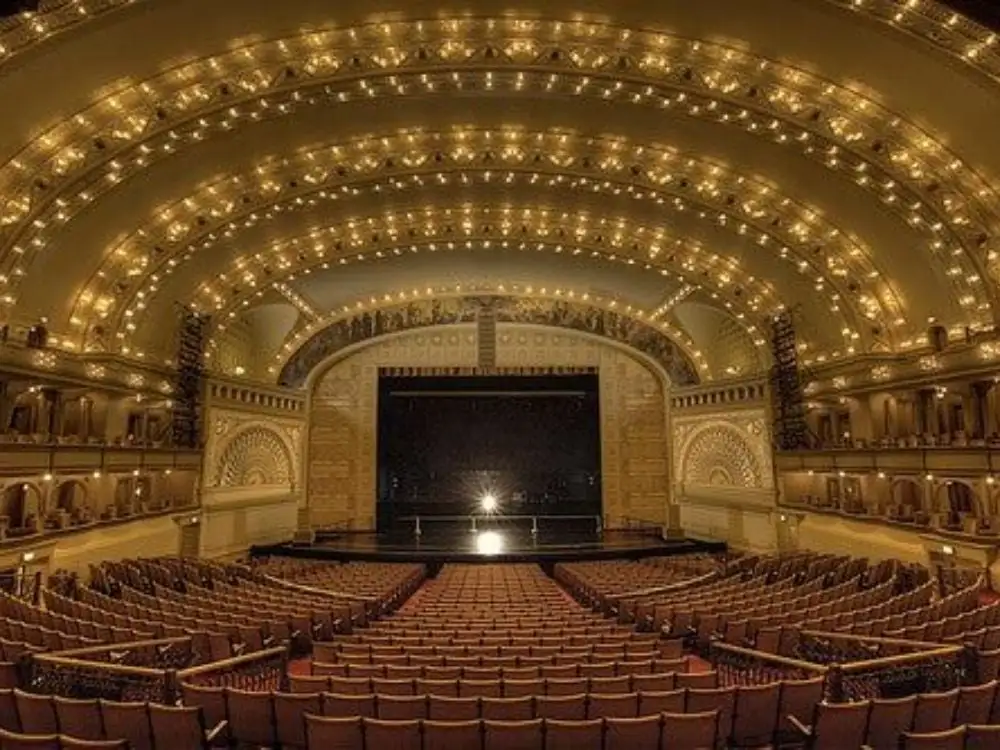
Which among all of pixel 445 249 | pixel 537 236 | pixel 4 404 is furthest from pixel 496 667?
pixel 445 249

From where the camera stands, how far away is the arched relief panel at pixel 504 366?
2983 centimetres

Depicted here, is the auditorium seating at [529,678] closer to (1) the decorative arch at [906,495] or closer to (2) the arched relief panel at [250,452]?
(1) the decorative arch at [906,495]

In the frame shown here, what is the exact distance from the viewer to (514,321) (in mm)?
29844

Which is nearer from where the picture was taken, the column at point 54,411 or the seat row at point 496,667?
the seat row at point 496,667

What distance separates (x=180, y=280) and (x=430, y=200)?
9003mm

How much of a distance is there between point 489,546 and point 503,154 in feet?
42.8

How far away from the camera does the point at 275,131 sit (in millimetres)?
16875

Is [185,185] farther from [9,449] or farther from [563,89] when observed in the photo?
[563,89]

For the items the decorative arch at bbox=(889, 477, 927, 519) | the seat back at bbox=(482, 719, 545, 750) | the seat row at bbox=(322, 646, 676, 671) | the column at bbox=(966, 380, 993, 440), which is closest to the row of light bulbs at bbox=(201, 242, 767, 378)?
the decorative arch at bbox=(889, 477, 927, 519)

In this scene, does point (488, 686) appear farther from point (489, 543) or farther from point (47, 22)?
point (489, 543)

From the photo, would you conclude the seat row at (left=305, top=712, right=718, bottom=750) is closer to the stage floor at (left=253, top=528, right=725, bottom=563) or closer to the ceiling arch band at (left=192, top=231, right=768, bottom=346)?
the stage floor at (left=253, top=528, right=725, bottom=563)

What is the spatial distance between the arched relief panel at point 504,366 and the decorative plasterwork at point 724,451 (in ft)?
3.75

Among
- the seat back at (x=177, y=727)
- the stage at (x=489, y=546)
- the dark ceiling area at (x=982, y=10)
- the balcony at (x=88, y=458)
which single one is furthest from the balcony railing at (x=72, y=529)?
the dark ceiling area at (x=982, y=10)

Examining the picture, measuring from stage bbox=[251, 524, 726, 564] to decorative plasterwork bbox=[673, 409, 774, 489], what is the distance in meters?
2.90
